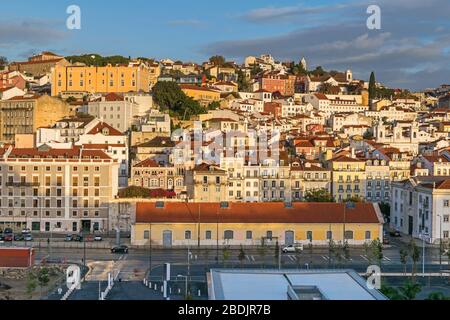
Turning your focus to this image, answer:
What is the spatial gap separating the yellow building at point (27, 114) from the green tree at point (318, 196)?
18.8m

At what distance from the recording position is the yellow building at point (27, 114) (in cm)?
4675

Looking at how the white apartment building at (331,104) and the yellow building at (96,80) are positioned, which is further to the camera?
the white apartment building at (331,104)

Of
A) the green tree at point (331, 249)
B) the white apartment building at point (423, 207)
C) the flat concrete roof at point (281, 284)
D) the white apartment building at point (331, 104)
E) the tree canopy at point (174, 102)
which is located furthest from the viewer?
the white apartment building at point (331, 104)

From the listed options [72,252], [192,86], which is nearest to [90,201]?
[72,252]

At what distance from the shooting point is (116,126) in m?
47.8

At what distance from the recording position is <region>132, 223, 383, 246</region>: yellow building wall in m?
27.2

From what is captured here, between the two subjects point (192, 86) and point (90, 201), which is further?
point (192, 86)

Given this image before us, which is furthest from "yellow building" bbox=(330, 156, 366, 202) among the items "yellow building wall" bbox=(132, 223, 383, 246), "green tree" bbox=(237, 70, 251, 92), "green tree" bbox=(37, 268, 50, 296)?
"green tree" bbox=(237, 70, 251, 92)

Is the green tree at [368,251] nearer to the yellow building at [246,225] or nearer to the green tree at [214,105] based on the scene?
the yellow building at [246,225]

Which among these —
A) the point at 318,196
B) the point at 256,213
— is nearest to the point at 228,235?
the point at 256,213

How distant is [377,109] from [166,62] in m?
23.7

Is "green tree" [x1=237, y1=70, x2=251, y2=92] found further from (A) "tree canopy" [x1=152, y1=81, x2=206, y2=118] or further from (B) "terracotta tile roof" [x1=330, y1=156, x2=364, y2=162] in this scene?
(B) "terracotta tile roof" [x1=330, y1=156, x2=364, y2=162]

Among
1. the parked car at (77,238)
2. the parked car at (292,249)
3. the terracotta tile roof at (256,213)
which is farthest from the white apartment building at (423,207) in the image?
the parked car at (77,238)

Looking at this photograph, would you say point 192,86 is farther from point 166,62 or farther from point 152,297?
point 152,297
